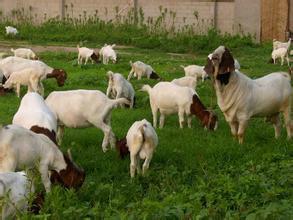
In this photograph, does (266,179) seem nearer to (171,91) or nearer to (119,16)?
(171,91)

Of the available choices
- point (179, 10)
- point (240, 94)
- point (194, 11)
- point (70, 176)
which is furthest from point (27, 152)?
point (179, 10)

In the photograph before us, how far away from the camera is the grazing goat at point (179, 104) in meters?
12.9

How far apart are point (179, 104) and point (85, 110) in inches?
86.6

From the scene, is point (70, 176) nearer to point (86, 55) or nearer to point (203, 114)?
A: point (203, 114)

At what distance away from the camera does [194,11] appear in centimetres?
3034

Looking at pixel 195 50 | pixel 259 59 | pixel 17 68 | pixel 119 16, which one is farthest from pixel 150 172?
pixel 119 16

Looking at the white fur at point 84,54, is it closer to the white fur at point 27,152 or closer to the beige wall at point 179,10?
the beige wall at point 179,10

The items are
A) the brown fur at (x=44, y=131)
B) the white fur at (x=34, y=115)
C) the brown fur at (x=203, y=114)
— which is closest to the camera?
the brown fur at (x=44, y=131)

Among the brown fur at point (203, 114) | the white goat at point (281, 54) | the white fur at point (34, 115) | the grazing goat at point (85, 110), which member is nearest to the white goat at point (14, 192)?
the white fur at point (34, 115)

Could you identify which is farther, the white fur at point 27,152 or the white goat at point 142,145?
the white goat at point 142,145

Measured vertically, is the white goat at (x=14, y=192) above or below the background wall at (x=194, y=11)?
below

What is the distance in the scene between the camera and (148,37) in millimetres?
29375

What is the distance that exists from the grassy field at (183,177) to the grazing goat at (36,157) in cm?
19

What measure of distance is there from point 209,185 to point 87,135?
4.03 meters
